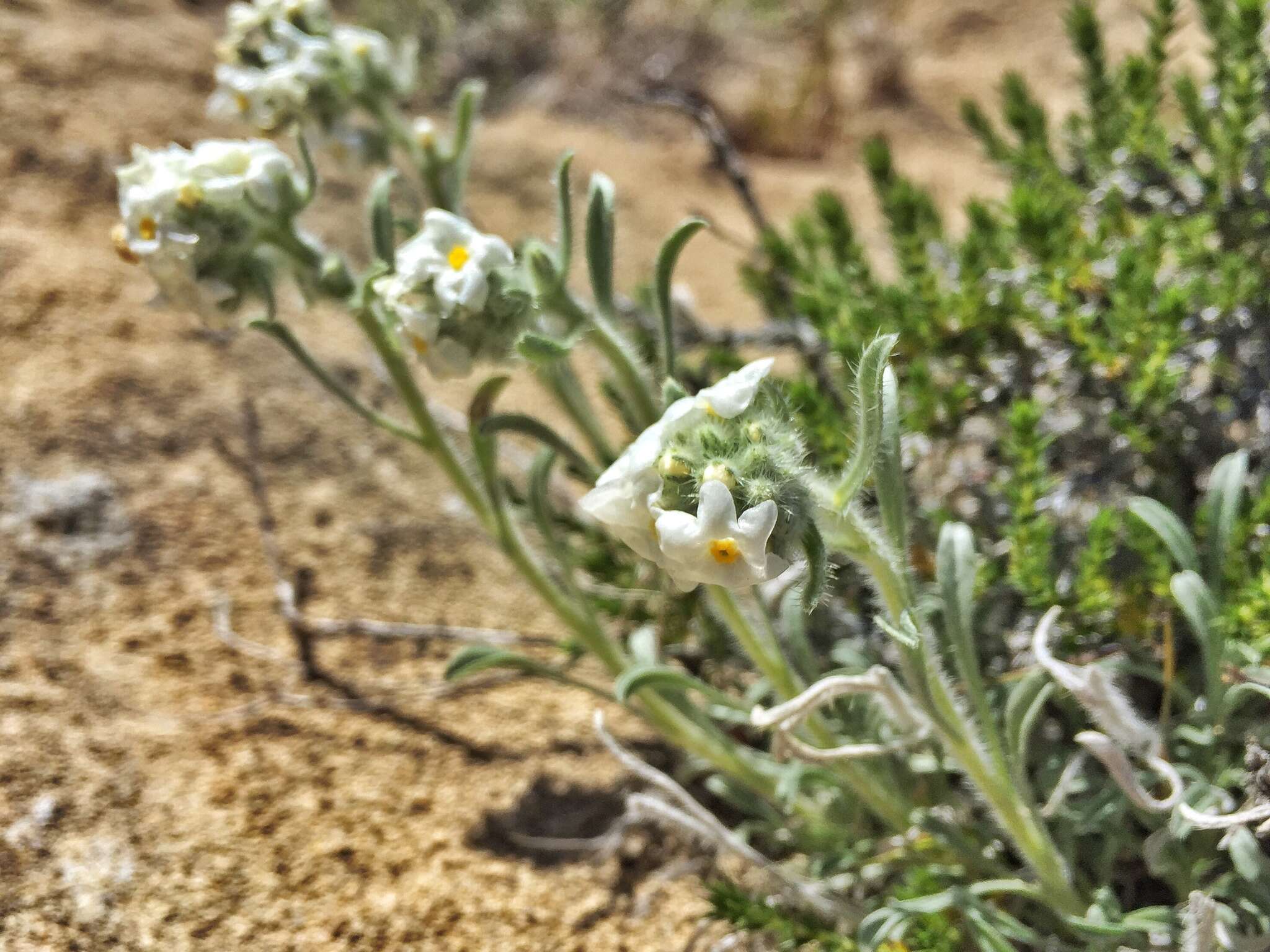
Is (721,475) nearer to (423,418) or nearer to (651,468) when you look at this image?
(651,468)

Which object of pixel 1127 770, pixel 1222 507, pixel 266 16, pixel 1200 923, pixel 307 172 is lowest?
pixel 1200 923

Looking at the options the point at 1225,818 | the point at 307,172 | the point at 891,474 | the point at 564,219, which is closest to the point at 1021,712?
the point at 1225,818

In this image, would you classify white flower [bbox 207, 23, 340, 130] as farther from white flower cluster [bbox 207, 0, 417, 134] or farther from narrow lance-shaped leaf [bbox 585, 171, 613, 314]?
narrow lance-shaped leaf [bbox 585, 171, 613, 314]

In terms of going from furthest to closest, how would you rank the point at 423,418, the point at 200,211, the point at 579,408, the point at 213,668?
the point at 213,668 < the point at 579,408 < the point at 423,418 < the point at 200,211

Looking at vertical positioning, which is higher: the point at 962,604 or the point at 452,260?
the point at 452,260

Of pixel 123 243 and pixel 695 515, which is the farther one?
pixel 123 243

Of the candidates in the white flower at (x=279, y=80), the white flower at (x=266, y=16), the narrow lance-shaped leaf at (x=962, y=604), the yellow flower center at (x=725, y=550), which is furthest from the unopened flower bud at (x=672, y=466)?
the white flower at (x=266, y=16)

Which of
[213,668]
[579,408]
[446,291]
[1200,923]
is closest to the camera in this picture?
[1200,923]
